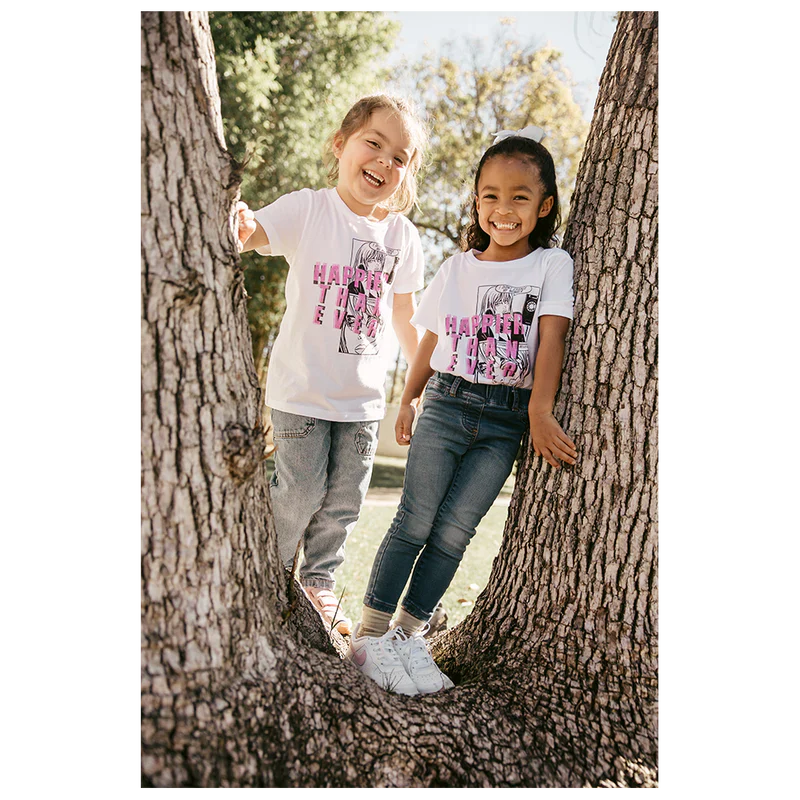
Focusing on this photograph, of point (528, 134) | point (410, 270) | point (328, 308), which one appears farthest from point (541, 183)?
point (328, 308)

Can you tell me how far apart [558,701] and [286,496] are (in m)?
1.27

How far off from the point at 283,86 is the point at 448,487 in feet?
34.9

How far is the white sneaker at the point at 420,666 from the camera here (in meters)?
2.22

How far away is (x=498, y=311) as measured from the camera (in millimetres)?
2555

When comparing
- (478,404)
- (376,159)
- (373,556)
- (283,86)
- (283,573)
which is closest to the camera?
(283,573)

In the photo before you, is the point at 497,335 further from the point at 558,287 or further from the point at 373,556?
the point at 373,556

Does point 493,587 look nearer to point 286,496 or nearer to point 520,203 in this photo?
point 286,496

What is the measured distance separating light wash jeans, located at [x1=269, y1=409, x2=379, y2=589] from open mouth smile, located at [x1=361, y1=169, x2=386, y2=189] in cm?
95

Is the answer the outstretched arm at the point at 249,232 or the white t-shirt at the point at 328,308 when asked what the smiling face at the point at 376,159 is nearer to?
the white t-shirt at the point at 328,308

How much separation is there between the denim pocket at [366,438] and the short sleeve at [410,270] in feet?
1.92

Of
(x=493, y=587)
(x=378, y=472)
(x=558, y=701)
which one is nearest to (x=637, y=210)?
(x=493, y=587)

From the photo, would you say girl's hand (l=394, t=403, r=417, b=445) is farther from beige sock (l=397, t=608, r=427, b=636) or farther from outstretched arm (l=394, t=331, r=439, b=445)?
beige sock (l=397, t=608, r=427, b=636)

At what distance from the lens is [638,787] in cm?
192

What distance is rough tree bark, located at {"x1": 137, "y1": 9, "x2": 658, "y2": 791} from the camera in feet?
5.62
